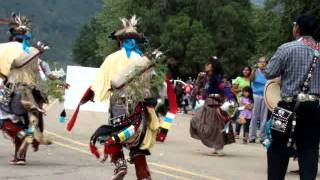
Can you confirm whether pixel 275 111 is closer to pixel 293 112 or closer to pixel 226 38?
pixel 293 112

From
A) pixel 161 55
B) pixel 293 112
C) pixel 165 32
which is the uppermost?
pixel 165 32

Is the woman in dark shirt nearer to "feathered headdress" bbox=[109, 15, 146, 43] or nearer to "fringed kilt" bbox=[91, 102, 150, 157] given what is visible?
"feathered headdress" bbox=[109, 15, 146, 43]

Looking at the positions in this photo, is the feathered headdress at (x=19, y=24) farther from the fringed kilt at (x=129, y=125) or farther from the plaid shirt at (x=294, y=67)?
the plaid shirt at (x=294, y=67)

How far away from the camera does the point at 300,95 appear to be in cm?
715

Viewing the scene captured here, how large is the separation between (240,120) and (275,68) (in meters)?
9.56

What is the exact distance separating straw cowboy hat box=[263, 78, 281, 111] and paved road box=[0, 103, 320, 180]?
112 inches

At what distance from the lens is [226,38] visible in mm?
62312

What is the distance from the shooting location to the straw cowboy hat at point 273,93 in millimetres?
7477

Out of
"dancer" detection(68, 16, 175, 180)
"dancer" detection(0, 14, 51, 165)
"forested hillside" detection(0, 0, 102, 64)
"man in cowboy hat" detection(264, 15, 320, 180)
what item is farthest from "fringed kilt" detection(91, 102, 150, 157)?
"forested hillside" detection(0, 0, 102, 64)

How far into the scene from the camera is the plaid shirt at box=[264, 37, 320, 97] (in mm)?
7176

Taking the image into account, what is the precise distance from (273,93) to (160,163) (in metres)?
4.36

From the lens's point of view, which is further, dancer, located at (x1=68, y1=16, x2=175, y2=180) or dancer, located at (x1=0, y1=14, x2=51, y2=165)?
dancer, located at (x1=0, y1=14, x2=51, y2=165)

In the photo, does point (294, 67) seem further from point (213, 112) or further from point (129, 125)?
point (213, 112)

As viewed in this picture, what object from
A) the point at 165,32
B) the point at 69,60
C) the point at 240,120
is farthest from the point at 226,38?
the point at 69,60
